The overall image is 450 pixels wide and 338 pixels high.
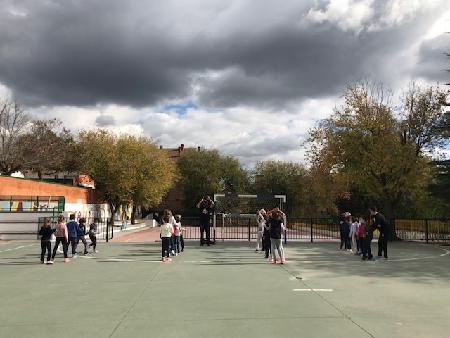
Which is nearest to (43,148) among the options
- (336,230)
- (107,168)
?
(107,168)

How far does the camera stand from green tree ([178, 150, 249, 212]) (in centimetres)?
7444

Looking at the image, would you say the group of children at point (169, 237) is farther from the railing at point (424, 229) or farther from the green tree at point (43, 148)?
the green tree at point (43, 148)

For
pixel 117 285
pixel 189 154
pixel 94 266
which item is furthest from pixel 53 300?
pixel 189 154

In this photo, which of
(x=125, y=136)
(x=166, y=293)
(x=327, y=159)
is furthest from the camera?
(x=125, y=136)

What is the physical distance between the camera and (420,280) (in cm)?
→ 1135

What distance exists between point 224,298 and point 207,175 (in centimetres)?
6574

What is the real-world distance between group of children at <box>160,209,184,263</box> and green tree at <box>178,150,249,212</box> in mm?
55724

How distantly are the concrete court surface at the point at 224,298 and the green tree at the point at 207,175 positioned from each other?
58675mm

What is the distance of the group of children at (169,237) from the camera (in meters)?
15.1

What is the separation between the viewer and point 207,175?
74562mm

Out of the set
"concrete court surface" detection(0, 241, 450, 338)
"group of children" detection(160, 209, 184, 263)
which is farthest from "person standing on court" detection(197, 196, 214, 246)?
"concrete court surface" detection(0, 241, 450, 338)

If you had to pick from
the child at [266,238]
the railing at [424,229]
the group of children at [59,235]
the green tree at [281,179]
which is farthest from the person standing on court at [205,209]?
the green tree at [281,179]

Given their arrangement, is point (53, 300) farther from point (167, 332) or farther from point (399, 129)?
point (399, 129)

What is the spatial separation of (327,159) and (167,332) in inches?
880
